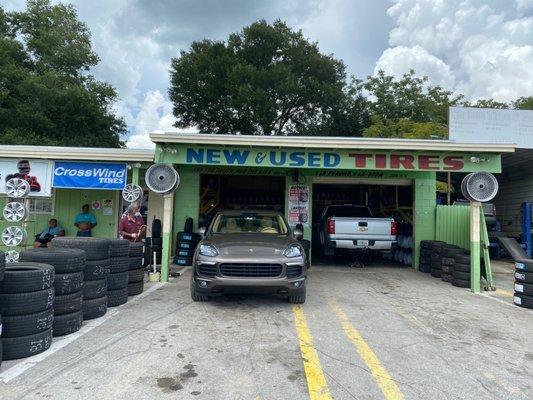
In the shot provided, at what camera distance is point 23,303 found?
14.1 feet

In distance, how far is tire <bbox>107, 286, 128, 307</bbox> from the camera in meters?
6.62

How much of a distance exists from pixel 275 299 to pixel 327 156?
4.20 meters

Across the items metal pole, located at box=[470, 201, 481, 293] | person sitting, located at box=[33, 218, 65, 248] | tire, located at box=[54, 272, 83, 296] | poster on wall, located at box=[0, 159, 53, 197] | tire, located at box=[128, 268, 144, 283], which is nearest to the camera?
tire, located at box=[54, 272, 83, 296]

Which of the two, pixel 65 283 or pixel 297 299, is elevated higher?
pixel 65 283

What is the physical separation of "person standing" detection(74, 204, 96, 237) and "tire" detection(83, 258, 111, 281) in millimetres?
7504

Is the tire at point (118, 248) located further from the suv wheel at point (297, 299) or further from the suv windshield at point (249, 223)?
the suv wheel at point (297, 299)

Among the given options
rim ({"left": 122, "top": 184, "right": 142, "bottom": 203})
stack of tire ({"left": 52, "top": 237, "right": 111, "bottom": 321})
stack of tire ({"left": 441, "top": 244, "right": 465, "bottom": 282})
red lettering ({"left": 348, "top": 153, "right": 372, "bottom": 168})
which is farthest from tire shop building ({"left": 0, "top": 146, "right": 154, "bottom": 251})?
stack of tire ({"left": 441, "top": 244, "right": 465, "bottom": 282})

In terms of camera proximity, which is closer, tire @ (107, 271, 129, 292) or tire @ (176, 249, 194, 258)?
tire @ (107, 271, 129, 292)

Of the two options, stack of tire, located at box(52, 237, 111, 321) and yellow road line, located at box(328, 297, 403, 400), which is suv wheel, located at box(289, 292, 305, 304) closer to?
yellow road line, located at box(328, 297, 403, 400)

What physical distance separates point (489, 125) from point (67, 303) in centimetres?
1790

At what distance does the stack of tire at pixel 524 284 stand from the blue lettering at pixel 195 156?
7073 millimetres

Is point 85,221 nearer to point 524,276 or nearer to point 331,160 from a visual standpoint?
point 331,160

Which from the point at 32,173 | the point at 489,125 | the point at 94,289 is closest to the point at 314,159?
the point at 94,289

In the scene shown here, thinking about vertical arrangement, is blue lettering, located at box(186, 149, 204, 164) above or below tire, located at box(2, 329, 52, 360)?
above
